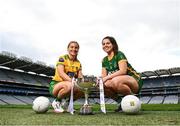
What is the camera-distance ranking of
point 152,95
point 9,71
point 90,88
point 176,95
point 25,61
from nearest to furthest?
1. point 90,88
2. point 25,61
3. point 9,71
4. point 176,95
5. point 152,95

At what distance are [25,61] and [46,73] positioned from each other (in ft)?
32.3

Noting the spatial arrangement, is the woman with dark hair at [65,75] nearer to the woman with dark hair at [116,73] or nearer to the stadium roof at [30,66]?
the woman with dark hair at [116,73]

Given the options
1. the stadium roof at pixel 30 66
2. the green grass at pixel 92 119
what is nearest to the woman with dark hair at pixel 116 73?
the green grass at pixel 92 119

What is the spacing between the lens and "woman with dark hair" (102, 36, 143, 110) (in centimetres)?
554

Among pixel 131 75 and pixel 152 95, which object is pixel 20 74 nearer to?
pixel 152 95

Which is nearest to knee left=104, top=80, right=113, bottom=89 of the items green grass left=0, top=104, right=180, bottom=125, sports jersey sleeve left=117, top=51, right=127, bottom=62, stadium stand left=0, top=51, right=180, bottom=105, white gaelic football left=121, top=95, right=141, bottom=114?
sports jersey sleeve left=117, top=51, right=127, bottom=62

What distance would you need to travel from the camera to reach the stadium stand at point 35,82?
36688mm

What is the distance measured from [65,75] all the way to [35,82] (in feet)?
131

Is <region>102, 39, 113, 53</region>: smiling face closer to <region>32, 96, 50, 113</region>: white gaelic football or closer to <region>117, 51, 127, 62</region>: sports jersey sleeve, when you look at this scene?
<region>117, 51, 127, 62</region>: sports jersey sleeve

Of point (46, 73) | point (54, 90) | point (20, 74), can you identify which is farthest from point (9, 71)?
point (54, 90)

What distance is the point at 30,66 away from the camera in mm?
41062

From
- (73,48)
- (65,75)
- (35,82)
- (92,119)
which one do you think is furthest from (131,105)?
(35,82)

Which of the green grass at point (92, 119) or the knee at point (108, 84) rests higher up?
the knee at point (108, 84)

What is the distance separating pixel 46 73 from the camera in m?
47.2
